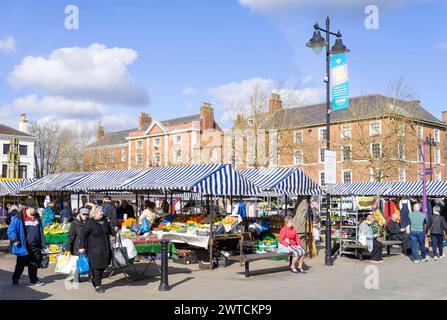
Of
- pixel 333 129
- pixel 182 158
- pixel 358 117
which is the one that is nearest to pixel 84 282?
pixel 358 117

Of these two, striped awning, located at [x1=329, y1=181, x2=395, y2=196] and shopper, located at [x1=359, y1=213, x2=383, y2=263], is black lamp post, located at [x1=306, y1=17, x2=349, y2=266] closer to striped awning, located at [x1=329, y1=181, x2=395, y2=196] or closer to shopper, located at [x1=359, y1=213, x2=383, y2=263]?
shopper, located at [x1=359, y1=213, x2=383, y2=263]

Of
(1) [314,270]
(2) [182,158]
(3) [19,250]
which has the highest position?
(2) [182,158]

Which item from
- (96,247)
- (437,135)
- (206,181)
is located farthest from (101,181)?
(437,135)

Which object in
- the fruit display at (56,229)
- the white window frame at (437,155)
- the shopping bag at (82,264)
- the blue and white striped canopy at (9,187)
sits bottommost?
the shopping bag at (82,264)

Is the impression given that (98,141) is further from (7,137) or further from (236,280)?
(236,280)

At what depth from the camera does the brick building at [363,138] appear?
3978cm

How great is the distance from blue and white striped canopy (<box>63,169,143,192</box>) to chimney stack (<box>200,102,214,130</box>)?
4360 cm

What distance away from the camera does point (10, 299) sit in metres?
9.39

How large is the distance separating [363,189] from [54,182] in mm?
15452

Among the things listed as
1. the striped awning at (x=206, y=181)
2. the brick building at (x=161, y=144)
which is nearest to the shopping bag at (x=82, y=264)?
the striped awning at (x=206, y=181)

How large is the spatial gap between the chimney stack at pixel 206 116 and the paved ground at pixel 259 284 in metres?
51.0

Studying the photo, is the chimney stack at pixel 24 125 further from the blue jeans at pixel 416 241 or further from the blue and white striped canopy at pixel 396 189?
the blue jeans at pixel 416 241

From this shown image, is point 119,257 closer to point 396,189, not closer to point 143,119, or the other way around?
point 396,189
